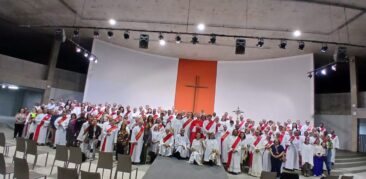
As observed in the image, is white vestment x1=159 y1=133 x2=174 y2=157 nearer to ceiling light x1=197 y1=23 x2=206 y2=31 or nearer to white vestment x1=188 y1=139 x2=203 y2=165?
white vestment x1=188 y1=139 x2=203 y2=165

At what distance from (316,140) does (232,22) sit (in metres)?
5.66

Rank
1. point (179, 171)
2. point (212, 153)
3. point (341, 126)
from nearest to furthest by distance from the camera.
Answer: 1. point (179, 171)
2. point (212, 153)
3. point (341, 126)

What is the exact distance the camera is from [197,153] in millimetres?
8188

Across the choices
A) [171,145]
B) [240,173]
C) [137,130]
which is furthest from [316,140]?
[137,130]

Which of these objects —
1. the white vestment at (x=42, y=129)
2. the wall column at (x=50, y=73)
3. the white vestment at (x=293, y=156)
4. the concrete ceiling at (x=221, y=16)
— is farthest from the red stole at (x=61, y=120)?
the white vestment at (x=293, y=156)

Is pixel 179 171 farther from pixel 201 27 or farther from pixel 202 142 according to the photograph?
pixel 201 27

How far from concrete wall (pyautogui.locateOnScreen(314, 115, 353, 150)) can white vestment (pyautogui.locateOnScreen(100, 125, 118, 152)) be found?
39.7 ft

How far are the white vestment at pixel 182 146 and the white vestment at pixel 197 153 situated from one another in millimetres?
374

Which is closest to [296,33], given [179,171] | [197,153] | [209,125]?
[209,125]

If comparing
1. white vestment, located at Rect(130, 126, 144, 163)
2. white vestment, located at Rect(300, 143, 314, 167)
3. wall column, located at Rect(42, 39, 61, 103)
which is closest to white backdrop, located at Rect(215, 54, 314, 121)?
white vestment, located at Rect(300, 143, 314, 167)

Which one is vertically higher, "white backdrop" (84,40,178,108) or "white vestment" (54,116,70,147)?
"white backdrop" (84,40,178,108)

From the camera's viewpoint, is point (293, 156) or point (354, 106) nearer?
point (293, 156)

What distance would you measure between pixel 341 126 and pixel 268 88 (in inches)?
182

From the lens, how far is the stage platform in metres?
6.27
